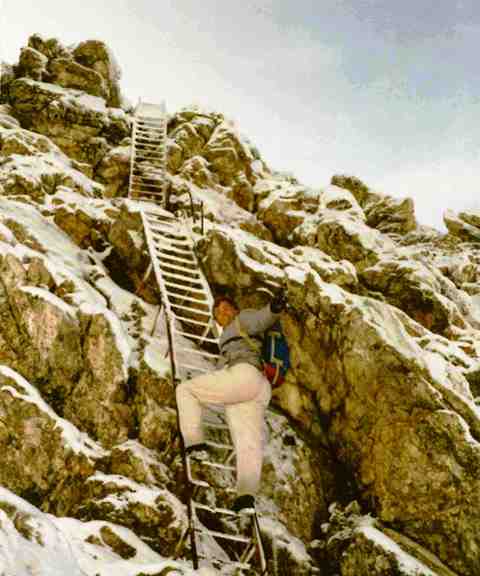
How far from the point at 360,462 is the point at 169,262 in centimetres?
591

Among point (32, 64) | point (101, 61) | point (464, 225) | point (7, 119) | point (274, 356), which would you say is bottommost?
point (464, 225)

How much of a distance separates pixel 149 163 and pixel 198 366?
1069 cm

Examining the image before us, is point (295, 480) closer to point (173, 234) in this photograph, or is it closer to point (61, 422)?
point (61, 422)

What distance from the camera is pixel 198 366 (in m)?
9.55

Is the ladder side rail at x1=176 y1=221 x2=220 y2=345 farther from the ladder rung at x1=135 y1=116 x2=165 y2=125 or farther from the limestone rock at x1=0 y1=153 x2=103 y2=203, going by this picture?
the ladder rung at x1=135 y1=116 x2=165 y2=125

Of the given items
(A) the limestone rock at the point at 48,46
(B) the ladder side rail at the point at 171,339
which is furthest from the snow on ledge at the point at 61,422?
(A) the limestone rock at the point at 48,46

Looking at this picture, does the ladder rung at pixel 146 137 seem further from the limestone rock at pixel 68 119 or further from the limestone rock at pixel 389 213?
the limestone rock at pixel 389 213

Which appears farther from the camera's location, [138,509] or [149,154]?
[149,154]

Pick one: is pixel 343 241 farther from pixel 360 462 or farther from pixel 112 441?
pixel 112 441

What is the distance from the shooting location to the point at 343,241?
16.6 meters

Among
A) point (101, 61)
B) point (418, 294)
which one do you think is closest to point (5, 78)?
point (101, 61)

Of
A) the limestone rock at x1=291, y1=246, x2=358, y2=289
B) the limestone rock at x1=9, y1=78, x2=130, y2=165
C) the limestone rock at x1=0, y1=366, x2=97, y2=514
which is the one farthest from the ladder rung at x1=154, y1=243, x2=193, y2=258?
the limestone rock at x1=9, y1=78, x2=130, y2=165

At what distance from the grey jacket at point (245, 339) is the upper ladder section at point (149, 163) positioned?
392 inches

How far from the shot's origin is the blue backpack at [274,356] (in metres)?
6.17
